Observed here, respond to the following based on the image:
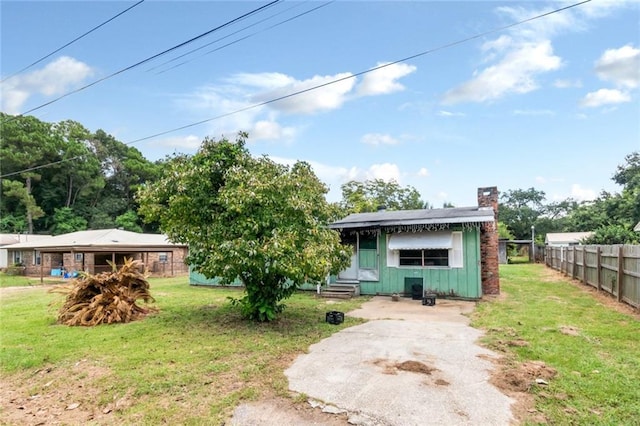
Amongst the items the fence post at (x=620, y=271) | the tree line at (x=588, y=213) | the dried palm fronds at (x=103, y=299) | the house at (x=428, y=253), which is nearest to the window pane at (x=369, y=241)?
the house at (x=428, y=253)

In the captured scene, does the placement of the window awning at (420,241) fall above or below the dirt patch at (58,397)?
above

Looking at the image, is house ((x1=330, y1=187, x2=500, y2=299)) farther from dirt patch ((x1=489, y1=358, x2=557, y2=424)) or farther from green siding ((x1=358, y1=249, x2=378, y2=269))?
dirt patch ((x1=489, y1=358, x2=557, y2=424))

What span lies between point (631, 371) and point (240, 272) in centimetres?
596

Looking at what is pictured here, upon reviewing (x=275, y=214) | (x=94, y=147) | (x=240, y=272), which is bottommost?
(x=240, y=272)

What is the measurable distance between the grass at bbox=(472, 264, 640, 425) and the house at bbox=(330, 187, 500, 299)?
1.18 metres

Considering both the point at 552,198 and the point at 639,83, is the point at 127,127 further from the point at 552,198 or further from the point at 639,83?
the point at 552,198

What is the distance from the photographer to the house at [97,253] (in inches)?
790

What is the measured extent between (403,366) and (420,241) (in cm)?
657

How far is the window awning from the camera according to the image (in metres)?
10.8

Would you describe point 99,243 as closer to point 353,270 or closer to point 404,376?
point 353,270

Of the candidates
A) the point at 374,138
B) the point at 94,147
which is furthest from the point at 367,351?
the point at 94,147

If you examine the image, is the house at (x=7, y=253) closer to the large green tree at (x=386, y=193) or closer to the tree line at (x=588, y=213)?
the large green tree at (x=386, y=193)

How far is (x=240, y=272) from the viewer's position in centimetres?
694

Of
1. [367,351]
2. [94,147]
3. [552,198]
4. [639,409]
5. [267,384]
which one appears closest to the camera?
[639,409]
